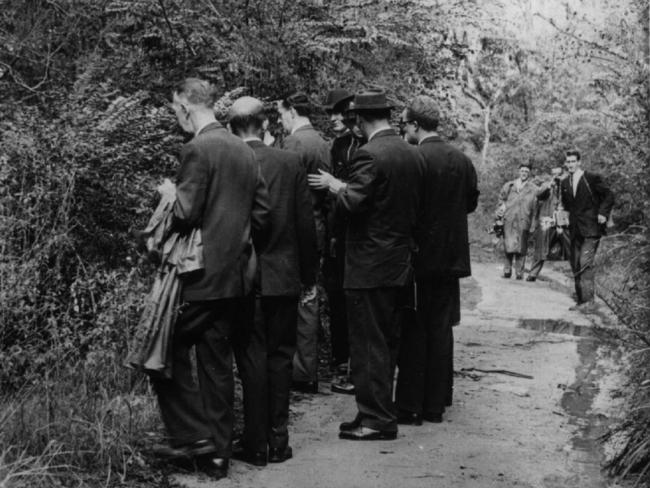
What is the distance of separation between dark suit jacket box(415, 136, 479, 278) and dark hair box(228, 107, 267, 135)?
5.08 ft

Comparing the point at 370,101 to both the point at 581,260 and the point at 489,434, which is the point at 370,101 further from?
the point at 581,260

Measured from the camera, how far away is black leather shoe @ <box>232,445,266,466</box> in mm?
5898

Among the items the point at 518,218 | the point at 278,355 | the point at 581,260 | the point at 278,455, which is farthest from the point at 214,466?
→ the point at 518,218

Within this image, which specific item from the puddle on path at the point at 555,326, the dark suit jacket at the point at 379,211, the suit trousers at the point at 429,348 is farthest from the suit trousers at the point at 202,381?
the puddle on path at the point at 555,326

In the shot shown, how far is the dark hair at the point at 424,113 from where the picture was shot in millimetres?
7305

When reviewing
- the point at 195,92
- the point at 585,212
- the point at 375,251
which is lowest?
the point at 375,251

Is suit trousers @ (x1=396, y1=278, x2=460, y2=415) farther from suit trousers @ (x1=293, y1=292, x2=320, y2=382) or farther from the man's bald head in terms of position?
the man's bald head

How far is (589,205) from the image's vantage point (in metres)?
13.3

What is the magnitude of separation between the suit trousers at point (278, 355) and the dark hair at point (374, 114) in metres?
1.40

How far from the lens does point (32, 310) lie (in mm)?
5215

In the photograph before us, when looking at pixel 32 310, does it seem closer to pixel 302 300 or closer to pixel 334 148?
pixel 302 300

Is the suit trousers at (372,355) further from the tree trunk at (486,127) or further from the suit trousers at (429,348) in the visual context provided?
the tree trunk at (486,127)

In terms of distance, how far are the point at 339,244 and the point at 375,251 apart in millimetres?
1842

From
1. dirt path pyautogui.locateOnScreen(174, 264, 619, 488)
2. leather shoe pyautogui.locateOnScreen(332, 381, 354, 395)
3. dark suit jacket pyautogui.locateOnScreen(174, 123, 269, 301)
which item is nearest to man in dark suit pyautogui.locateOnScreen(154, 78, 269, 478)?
dark suit jacket pyautogui.locateOnScreen(174, 123, 269, 301)
